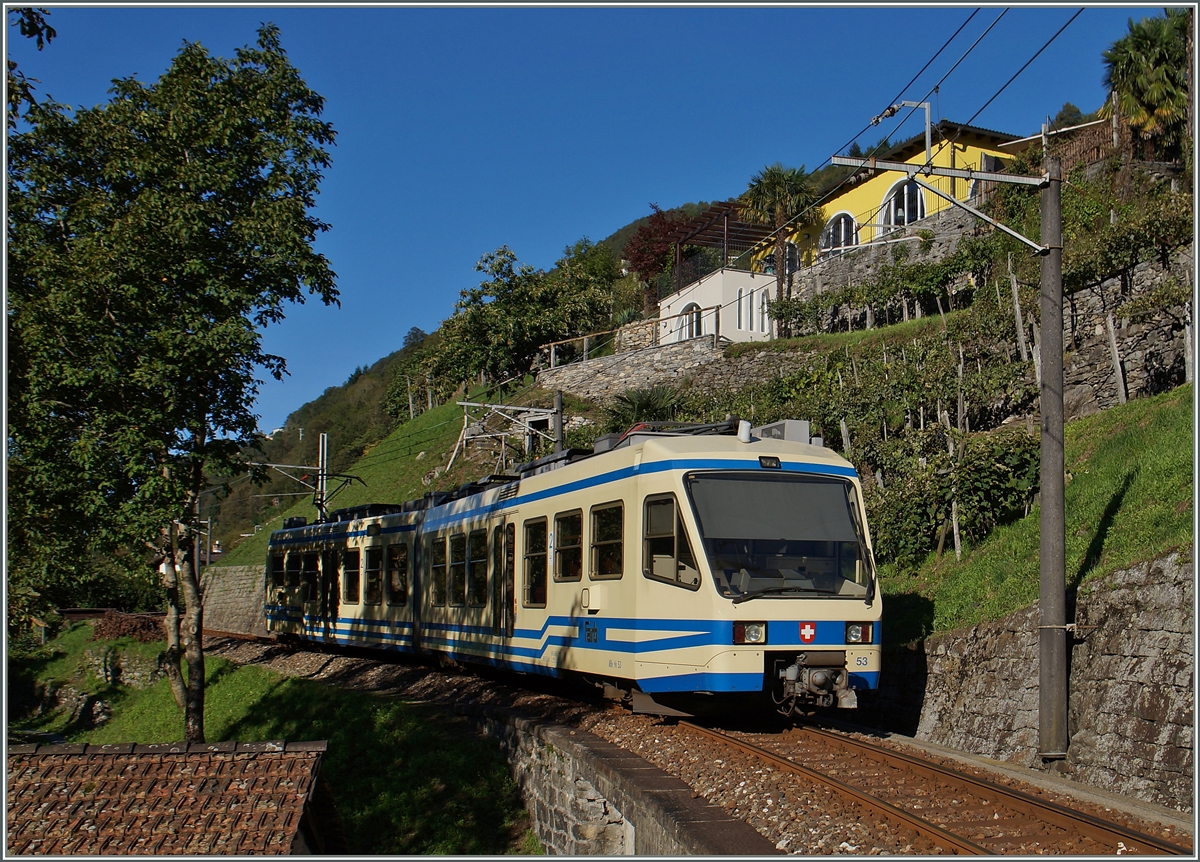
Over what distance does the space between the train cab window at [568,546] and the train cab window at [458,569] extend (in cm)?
376

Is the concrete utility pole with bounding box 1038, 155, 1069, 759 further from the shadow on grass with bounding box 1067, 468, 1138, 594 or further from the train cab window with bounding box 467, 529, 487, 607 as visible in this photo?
the train cab window with bounding box 467, 529, 487, 607

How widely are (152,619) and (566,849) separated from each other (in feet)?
108

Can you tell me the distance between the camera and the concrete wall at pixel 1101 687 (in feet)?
28.7

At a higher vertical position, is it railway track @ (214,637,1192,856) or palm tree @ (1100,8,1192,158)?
palm tree @ (1100,8,1192,158)

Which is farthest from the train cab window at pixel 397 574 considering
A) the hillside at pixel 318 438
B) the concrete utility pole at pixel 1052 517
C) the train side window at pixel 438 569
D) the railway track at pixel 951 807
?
the hillside at pixel 318 438

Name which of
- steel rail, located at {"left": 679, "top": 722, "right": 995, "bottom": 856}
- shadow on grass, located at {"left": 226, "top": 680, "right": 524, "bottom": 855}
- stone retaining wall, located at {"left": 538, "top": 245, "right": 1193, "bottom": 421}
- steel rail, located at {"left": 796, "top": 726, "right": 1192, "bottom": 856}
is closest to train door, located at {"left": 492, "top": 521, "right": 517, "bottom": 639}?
shadow on grass, located at {"left": 226, "top": 680, "right": 524, "bottom": 855}

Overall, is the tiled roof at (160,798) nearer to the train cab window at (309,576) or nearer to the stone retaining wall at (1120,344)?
the stone retaining wall at (1120,344)

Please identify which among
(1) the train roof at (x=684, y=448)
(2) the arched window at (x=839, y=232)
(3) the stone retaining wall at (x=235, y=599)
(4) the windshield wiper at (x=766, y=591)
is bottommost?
(3) the stone retaining wall at (x=235, y=599)

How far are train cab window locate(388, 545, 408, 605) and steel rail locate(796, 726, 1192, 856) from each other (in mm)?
11455

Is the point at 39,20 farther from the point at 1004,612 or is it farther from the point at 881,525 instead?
the point at 881,525

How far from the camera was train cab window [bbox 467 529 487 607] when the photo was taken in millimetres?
15055

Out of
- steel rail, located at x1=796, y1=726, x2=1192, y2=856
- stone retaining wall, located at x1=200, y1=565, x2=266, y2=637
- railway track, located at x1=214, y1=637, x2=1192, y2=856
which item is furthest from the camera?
stone retaining wall, located at x1=200, y1=565, x2=266, y2=637

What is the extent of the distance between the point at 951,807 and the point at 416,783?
25.9ft

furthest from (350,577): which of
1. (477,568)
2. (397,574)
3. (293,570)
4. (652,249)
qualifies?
(652,249)
